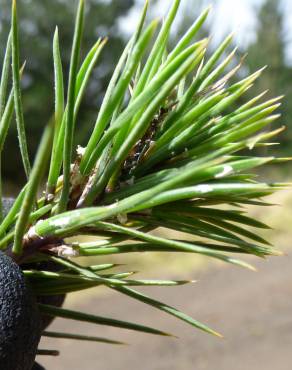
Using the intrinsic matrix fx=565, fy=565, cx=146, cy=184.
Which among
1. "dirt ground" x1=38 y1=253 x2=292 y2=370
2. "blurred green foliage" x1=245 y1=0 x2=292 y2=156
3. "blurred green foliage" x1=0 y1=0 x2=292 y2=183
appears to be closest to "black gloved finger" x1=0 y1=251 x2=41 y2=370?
"dirt ground" x1=38 y1=253 x2=292 y2=370

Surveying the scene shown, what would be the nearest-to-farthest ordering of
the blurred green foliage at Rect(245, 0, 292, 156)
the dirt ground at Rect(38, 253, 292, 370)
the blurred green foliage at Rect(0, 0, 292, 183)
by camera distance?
the dirt ground at Rect(38, 253, 292, 370) < the blurred green foliage at Rect(0, 0, 292, 183) < the blurred green foliage at Rect(245, 0, 292, 156)

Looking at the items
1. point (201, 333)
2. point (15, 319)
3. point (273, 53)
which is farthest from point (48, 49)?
point (15, 319)

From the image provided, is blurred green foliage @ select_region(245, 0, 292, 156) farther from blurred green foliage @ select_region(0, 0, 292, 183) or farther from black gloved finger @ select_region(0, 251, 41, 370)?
black gloved finger @ select_region(0, 251, 41, 370)

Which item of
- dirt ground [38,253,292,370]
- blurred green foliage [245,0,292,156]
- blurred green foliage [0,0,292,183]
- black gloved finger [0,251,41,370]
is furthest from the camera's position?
blurred green foliage [245,0,292,156]

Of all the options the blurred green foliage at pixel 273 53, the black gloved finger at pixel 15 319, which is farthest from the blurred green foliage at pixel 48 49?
the black gloved finger at pixel 15 319

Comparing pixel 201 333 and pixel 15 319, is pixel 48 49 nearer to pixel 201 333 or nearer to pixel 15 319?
pixel 201 333

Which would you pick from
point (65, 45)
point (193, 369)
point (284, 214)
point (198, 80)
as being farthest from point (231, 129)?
point (65, 45)

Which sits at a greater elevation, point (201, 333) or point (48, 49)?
point (48, 49)

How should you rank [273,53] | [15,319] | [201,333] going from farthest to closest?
[273,53] → [201,333] → [15,319]

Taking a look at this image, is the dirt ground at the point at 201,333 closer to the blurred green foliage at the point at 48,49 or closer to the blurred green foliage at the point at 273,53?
the blurred green foliage at the point at 48,49
